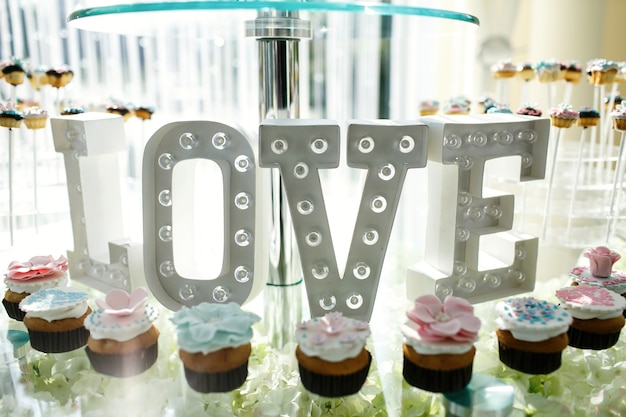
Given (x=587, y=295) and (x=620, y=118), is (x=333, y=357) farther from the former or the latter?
(x=620, y=118)

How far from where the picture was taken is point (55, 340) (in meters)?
0.89

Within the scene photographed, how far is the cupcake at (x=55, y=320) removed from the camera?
875 mm

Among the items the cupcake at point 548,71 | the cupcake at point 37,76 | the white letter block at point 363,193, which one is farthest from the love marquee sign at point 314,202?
the cupcake at point 548,71

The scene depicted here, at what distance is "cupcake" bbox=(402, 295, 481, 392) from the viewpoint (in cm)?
75

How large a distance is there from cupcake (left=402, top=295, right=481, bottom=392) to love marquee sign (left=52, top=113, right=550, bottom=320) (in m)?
0.14

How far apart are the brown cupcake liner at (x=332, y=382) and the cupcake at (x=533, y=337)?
224 mm

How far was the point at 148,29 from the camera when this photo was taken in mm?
1104

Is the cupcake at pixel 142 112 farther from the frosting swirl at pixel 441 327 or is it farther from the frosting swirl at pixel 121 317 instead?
the frosting swirl at pixel 441 327

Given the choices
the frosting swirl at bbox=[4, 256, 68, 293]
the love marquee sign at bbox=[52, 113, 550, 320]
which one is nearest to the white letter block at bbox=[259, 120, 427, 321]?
the love marquee sign at bbox=[52, 113, 550, 320]

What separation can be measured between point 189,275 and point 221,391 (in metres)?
0.32

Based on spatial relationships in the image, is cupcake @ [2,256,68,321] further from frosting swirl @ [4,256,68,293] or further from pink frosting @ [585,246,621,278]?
pink frosting @ [585,246,621,278]

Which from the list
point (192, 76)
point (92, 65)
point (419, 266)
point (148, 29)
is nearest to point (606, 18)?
point (419, 266)

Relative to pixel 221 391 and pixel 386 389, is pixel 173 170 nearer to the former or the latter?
pixel 221 391

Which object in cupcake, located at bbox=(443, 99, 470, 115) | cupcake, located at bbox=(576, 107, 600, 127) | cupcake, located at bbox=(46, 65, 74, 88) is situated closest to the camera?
cupcake, located at bbox=(576, 107, 600, 127)
